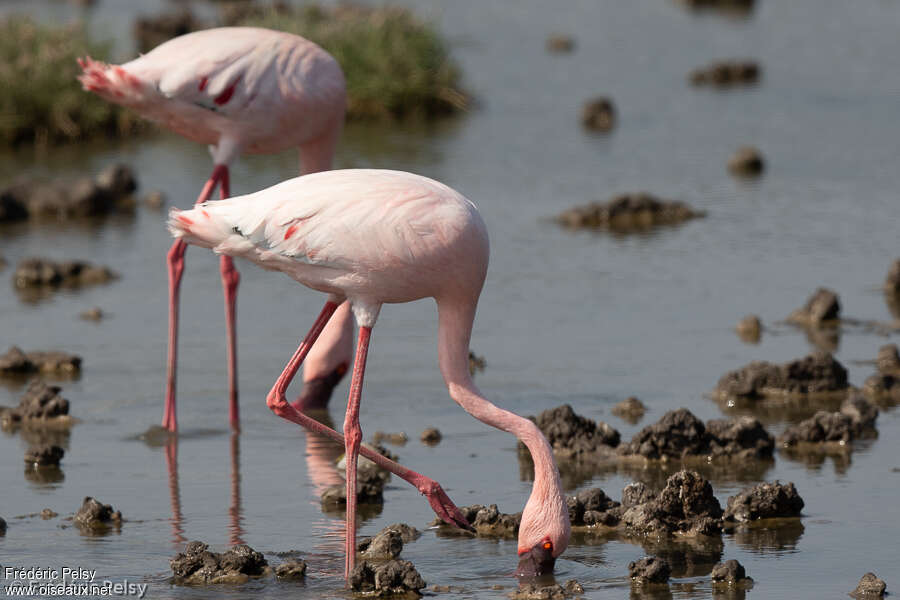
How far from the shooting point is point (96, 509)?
24.9ft

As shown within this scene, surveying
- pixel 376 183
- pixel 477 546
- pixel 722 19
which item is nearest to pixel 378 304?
pixel 376 183

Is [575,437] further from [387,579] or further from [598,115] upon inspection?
[598,115]

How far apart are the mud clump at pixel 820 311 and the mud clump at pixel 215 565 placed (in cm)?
521

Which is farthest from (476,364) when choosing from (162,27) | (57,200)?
(162,27)

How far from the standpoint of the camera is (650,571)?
676 centimetres

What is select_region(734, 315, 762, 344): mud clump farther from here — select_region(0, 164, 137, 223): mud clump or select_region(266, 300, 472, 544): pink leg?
select_region(0, 164, 137, 223): mud clump

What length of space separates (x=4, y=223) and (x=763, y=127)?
7.96 metres

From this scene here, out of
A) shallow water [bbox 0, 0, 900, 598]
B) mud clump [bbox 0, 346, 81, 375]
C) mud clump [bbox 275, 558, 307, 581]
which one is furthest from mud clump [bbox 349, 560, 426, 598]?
mud clump [bbox 0, 346, 81, 375]

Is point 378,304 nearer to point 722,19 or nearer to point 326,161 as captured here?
point 326,161

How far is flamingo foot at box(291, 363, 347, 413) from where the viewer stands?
386 inches

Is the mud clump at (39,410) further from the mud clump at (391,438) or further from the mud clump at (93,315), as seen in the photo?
the mud clump at (93,315)

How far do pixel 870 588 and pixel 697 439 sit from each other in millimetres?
2133

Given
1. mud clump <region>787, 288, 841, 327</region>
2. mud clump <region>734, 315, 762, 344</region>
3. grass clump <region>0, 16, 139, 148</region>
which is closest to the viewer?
mud clump <region>734, 315, 762, 344</region>

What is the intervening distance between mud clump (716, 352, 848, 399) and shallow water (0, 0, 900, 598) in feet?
0.86
